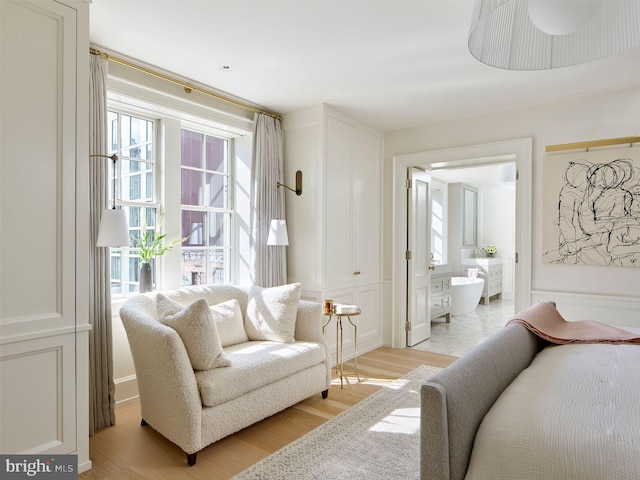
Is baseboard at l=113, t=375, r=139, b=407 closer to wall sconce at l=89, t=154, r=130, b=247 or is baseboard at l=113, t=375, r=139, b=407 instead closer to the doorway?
wall sconce at l=89, t=154, r=130, b=247

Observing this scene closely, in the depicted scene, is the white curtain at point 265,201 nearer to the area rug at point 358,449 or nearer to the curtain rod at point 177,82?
the curtain rod at point 177,82

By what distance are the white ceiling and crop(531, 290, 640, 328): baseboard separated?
178 cm

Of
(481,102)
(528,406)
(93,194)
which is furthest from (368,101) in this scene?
(528,406)

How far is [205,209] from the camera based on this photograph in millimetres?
3855

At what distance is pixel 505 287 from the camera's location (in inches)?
341

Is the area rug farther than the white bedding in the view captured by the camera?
Yes

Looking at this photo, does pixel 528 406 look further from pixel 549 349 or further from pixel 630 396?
pixel 549 349

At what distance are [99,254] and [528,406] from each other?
2593mm

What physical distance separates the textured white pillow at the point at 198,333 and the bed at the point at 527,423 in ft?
4.87

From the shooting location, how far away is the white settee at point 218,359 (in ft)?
7.39

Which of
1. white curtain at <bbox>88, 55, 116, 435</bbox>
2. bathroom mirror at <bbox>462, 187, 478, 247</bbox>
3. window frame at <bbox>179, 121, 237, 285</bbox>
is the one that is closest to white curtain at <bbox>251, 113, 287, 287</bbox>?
window frame at <bbox>179, 121, 237, 285</bbox>

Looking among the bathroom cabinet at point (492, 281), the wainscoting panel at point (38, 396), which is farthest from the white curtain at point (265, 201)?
the bathroom cabinet at point (492, 281)

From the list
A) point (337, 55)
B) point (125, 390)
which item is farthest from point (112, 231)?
point (337, 55)

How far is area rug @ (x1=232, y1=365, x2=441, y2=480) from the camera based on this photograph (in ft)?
7.09
